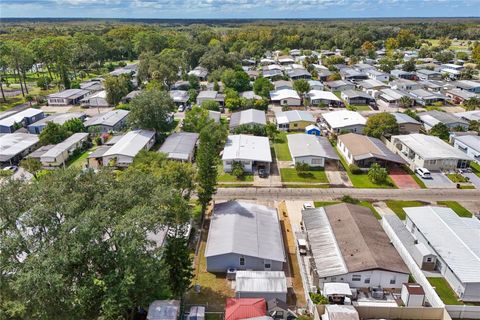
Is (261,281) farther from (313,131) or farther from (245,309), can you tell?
(313,131)

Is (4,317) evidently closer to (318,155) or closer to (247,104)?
(318,155)

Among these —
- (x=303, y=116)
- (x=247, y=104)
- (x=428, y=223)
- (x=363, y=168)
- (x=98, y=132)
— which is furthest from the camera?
(x=247, y=104)

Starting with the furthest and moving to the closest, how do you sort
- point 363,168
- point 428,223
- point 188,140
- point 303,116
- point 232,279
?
point 303,116, point 188,140, point 363,168, point 428,223, point 232,279

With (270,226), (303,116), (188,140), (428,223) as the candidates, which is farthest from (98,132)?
(428,223)

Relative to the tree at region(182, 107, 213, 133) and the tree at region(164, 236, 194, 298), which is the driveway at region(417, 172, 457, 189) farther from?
the tree at region(164, 236, 194, 298)

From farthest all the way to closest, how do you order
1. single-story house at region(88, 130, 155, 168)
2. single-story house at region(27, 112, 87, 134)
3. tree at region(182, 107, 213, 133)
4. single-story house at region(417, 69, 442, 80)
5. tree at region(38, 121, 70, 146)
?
single-story house at region(417, 69, 442, 80)
single-story house at region(27, 112, 87, 134)
tree at region(182, 107, 213, 133)
tree at region(38, 121, 70, 146)
single-story house at region(88, 130, 155, 168)

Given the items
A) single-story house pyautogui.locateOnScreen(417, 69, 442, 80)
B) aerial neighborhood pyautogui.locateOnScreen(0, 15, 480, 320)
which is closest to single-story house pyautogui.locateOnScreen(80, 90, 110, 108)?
aerial neighborhood pyautogui.locateOnScreen(0, 15, 480, 320)

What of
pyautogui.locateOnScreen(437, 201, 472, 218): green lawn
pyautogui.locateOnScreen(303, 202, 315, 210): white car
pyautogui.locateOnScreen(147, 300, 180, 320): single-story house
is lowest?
pyautogui.locateOnScreen(437, 201, 472, 218): green lawn
